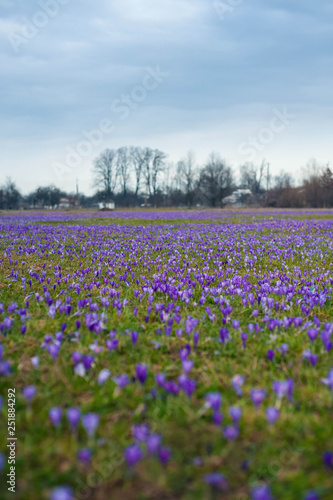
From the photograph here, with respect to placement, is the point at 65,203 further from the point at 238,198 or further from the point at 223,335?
the point at 223,335

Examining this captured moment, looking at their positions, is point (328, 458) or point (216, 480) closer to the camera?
point (216, 480)

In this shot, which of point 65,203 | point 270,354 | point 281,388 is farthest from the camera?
point 65,203

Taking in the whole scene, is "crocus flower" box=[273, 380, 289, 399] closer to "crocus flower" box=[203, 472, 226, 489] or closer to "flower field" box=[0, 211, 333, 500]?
"flower field" box=[0, 211, 333, 500]

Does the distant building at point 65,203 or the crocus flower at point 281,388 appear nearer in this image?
the crocus flower at point 281,388

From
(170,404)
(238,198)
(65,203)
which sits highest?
(238,198)

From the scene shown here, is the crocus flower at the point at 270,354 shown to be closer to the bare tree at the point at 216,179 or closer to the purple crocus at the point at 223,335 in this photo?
the purple crocus at the point at 223,335

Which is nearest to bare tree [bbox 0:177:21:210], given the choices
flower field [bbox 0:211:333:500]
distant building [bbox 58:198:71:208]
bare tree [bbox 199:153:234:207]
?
distant building [bbox 58:198:71:208]

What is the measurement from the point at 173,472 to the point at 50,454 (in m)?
0.62

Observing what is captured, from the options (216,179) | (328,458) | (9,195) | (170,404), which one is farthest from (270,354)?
(9,195)

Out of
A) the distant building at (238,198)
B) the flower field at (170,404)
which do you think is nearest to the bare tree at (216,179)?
the distant building at (238,198)

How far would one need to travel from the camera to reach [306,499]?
4.30 ft

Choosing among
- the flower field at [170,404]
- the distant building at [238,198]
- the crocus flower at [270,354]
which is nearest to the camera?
the flower field at [170,404]

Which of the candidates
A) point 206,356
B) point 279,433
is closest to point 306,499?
point 279,433

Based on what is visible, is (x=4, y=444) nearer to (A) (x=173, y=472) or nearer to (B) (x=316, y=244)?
(A) (x=173, y=472)
